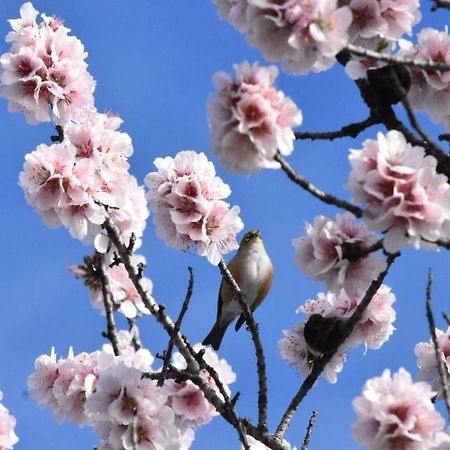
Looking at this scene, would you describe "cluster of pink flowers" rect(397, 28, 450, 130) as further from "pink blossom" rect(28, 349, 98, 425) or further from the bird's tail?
the bird's tail

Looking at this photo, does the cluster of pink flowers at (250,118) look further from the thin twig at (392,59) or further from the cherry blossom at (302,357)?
the cherry blossom at (302,357)

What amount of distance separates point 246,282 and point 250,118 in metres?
4.90

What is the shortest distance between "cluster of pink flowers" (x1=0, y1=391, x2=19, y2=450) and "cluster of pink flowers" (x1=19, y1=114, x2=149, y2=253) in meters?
1.00

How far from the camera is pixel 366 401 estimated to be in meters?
2.84

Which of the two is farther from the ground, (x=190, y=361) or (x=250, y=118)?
(x=190, y=361)

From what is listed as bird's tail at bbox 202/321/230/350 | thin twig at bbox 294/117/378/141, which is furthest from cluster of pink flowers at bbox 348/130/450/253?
bird's tail at bbox 202/321/230/350

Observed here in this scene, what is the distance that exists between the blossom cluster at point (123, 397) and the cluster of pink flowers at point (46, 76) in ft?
4.32

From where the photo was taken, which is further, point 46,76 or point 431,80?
point 46,76

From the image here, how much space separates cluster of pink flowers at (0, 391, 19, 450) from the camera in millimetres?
4461

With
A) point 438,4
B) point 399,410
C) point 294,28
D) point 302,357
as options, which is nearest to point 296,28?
point 294,28

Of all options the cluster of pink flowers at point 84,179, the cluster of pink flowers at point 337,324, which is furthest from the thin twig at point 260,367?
the cluster of pink flowers at point 84,179

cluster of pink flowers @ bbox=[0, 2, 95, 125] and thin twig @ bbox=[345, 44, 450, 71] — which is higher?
cluster of pink flowers @ bbox=[0, 2, 95, 125]

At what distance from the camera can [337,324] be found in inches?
165

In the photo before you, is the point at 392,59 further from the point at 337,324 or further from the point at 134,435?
the point at 134,435
